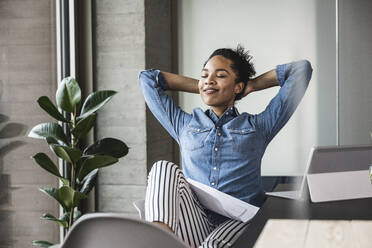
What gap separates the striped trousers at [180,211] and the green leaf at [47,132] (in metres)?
1.14

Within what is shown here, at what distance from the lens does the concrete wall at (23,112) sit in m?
2.69

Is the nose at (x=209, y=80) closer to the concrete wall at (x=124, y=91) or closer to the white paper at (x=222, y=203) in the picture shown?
the white paper at (x=222, y=203)

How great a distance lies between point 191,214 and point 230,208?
16 centimetres

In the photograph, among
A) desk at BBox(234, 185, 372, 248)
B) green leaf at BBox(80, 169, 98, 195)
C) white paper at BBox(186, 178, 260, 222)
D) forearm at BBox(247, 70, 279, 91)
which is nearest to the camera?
desk at BBox(234, 185, 372, 248)

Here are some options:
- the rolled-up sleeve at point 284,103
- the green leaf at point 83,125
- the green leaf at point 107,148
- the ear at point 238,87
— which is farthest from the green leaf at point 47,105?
the rolled-up sleeve at point 284,103

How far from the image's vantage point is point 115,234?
83 centimetres

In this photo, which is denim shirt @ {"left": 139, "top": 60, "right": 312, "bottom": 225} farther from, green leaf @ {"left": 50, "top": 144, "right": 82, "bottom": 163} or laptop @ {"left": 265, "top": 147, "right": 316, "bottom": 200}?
green leaf @ {"left": 50, "top": 144, "right": 82, "bottom": 163}

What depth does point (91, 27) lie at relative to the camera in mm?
3428

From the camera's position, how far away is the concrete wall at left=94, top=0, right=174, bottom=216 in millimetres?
3367

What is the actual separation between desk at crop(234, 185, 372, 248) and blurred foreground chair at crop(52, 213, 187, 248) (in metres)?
0.30

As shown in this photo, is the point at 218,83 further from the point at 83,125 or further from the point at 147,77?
the point at 83,125

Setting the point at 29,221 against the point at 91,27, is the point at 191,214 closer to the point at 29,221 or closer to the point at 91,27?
→ the point at 29,221

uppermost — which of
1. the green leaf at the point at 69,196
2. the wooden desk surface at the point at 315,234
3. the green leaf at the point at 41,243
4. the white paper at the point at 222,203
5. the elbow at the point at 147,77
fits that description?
the elbow at the point at 147,77

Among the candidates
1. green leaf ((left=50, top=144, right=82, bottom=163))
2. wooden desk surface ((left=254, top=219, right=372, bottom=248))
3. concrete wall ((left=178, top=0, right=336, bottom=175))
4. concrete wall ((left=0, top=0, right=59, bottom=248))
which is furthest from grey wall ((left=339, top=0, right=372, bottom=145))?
wooden desk surface ((left=254, top=219, right=372, bottom=248))
